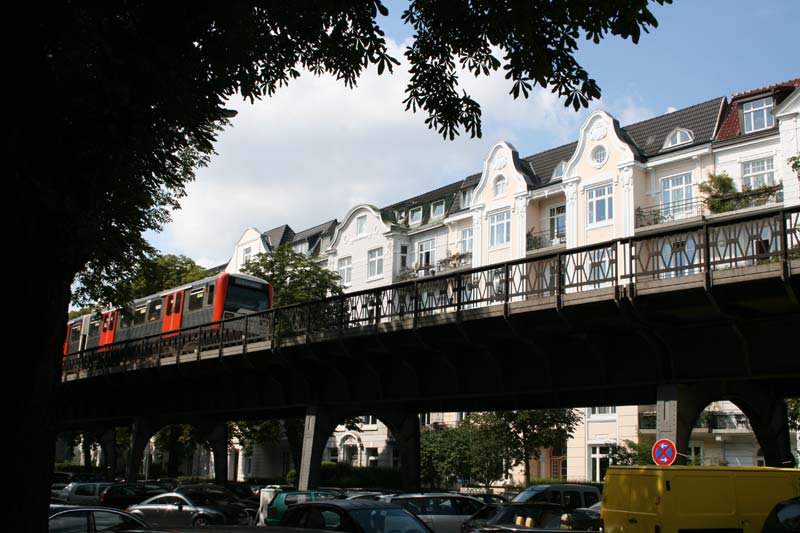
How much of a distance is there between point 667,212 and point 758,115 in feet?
21.6

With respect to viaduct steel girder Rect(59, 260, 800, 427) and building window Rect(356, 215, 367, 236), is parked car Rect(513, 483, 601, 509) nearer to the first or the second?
viaduct steel girder Rect(59, 260, 800, 427)

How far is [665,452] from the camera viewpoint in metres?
18.7

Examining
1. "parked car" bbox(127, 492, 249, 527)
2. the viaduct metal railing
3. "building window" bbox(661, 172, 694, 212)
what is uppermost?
"building window" bbox(661, 172, 694, 212)

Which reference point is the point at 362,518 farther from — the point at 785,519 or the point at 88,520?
the point at 785,519

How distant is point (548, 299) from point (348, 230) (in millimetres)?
46337

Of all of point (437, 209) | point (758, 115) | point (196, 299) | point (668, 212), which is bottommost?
point (196, 299)

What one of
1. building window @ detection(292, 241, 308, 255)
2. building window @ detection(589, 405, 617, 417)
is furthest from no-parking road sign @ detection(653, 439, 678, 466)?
building window @ detection(292, 241, 308, 255)

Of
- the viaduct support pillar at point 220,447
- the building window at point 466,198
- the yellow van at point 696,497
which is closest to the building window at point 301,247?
the building window at point 466,198

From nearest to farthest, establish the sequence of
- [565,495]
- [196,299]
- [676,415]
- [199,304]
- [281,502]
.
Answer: [676,415], [565,495], [281,502], [199,304], [196,299]

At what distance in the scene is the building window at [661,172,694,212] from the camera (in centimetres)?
4269

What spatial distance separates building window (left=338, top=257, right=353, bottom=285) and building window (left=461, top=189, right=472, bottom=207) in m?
11.0

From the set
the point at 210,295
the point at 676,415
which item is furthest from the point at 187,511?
the point at 210,295

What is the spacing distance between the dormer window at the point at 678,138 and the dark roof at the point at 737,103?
1567mm

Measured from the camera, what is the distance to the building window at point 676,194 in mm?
42688
